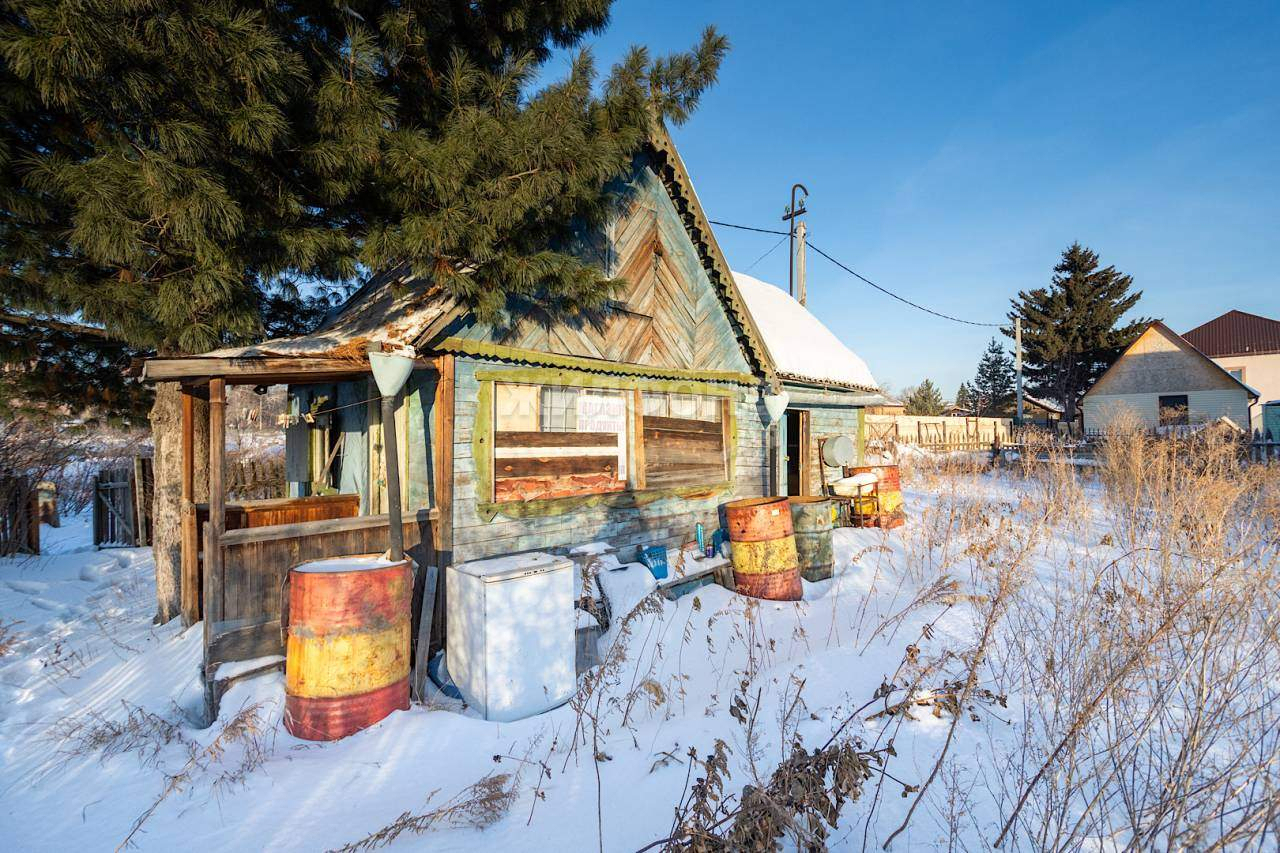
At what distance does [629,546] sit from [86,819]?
17.2ft

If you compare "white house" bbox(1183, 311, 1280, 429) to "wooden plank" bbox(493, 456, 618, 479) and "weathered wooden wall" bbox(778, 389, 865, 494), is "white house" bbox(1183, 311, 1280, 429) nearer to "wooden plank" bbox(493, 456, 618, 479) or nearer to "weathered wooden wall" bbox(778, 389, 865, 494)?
"weathered wooden wall" bbox(778, 389, 865, 494)

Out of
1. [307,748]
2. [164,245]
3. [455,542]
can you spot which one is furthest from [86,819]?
[164,245]

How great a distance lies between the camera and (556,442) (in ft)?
21.4

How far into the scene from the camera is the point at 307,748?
12.1ft

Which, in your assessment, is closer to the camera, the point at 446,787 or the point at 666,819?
the point at 666,819

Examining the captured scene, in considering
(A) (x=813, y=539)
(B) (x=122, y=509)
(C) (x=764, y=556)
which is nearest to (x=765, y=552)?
(C) (x=764, y=556)

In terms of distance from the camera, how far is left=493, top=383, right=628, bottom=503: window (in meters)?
6.04

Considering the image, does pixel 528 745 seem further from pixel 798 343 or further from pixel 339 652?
pixel 798 343

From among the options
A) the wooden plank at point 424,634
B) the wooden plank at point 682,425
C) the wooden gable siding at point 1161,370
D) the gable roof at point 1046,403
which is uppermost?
the wooden gable siding at point 1161,370

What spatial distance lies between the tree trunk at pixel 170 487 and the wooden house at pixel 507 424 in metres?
0.83

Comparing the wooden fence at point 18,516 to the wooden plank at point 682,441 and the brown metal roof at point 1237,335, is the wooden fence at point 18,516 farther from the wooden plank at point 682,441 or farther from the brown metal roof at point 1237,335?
the brown metal roof at point 1237,335

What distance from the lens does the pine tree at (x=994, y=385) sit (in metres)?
44.3

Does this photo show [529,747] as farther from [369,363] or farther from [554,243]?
[554,243]

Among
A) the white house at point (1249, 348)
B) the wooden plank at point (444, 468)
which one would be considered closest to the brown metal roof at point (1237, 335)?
the white house at point (1249, 348)
